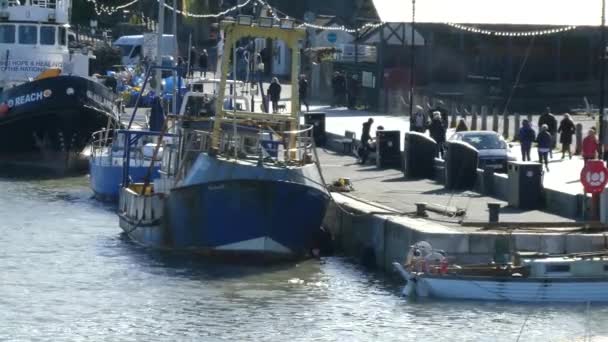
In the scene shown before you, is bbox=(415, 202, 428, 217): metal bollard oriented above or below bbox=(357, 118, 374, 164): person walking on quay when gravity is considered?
below

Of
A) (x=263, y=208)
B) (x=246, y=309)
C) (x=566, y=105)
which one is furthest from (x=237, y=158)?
(x=566, y=105)

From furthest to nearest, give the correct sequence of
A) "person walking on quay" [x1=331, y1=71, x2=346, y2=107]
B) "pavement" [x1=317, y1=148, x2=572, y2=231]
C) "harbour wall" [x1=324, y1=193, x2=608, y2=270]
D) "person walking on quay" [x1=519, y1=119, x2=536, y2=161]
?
"person walking on quay" [x1=331, y1=71, x2=346, y2=107] < "person walking on quay" [x1=519, y1=119, x2=536, y2=161] < "pavement" [x1=317, y1=148, x2=572, y2=231] < "harbour wall" [x1=324, y1=193, x2=608, y2=270]

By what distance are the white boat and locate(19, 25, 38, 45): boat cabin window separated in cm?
2804

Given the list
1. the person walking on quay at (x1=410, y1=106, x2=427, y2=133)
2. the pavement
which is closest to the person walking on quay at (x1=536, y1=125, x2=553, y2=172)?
the pavement

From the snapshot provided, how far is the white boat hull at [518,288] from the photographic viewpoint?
25.8m

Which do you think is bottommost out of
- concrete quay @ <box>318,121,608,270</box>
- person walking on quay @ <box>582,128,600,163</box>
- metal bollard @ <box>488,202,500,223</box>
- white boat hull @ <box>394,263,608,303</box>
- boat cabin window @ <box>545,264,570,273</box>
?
white boat hull @ <box>394,263,608,303</box>

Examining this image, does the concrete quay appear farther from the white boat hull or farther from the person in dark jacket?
the person in dark jacket

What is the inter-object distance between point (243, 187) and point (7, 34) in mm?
23767

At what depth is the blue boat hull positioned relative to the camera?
30000 millimetres

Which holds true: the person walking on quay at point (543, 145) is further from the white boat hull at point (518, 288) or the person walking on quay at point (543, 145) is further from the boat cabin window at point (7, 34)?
the boat cabin window at point (7, 34)

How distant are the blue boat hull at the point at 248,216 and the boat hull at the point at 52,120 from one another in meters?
16.8

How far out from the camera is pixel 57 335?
A: 24266mm

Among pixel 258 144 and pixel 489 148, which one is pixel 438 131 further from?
pixel 258 144

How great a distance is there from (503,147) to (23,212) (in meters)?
11.4
